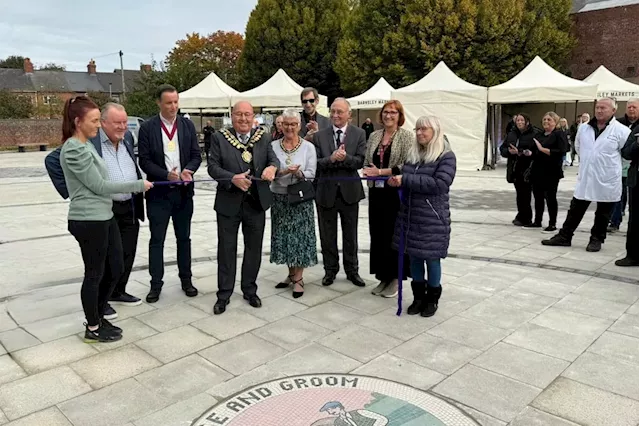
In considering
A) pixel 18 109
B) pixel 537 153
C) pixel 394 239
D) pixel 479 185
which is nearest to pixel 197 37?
pixel 18 109

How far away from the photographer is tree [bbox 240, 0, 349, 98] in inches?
1182

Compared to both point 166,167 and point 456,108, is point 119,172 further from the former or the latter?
point 456,108

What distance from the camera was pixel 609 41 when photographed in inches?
1092

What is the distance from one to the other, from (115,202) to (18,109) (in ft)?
128

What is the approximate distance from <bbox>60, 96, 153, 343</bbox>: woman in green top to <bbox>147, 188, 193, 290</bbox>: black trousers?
2.71 ft

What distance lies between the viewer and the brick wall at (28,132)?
33875 mm

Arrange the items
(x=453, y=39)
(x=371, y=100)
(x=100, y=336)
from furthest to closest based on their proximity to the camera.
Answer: (x=453, y=39) < (x=371, y=100) < (x=100, y=336)

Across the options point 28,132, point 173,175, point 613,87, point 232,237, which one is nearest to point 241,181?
point 232,237

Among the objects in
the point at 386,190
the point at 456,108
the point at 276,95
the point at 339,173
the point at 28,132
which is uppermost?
the point at 276,95

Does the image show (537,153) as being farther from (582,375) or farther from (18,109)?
(18,109)

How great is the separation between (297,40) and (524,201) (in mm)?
24427

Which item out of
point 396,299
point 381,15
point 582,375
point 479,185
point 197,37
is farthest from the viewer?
point 197,37

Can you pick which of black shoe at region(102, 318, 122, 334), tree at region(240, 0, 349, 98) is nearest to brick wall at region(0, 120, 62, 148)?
tree at region(240, 0, 349, 98)

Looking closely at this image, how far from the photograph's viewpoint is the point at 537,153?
25.2ft
